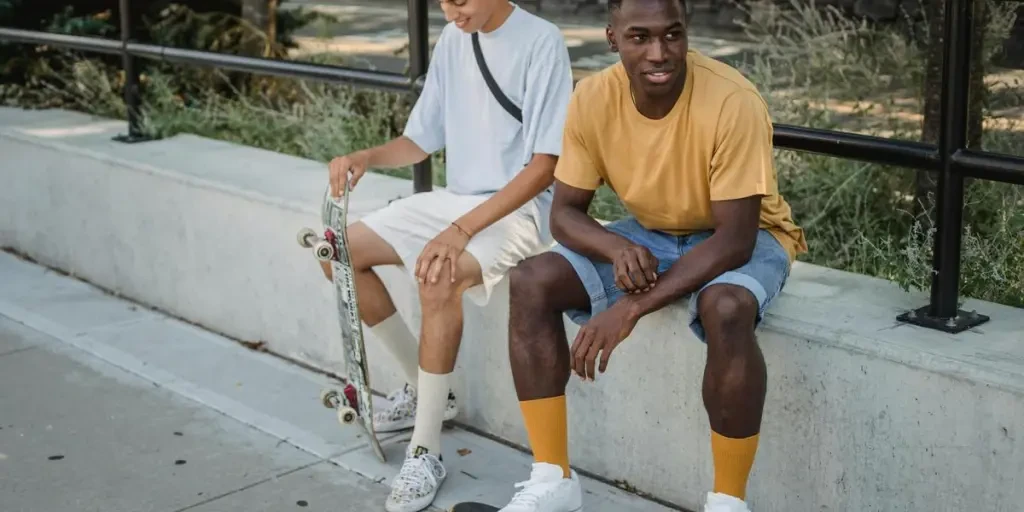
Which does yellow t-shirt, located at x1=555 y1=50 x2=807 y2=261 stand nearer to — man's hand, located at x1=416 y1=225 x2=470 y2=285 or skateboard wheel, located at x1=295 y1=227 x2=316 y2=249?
man's hand, located at x1=416 y1=225 x2=470 y2=285

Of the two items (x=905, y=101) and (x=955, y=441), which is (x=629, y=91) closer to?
(x=955, y=441)

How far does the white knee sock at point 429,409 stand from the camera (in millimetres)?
3873

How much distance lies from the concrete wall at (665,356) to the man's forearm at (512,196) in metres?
0.42

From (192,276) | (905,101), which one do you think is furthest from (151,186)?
(905,101)

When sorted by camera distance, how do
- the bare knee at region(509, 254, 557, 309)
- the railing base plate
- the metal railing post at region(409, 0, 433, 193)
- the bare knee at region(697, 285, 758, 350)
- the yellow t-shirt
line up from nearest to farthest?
the bare knee at region(697, 285, 758, 350) → the yellow t-shirt → the railing base plate → the bare knee at region(509, 254, 557, 309) → the metal railing post at region(409, 0, 433, 193)

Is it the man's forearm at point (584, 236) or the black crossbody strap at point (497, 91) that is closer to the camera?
the man's forearm at point (584, 236)

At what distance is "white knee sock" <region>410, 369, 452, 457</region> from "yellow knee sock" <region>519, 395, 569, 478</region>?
1.50ft

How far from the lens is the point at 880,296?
141 inches

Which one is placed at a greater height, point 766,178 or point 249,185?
point 766,178

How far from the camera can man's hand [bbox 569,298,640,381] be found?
324 cm

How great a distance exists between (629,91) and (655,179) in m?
0.23

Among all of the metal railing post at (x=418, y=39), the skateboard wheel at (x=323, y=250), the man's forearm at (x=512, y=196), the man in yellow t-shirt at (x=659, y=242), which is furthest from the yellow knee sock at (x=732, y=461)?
the metal railing post at (x=418, y=39)

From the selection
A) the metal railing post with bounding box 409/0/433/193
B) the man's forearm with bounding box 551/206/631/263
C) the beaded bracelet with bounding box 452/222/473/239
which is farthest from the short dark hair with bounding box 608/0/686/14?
the metal railing post with bounding box 409/0/433/193

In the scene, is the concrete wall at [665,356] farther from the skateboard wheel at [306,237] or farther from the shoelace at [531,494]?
the skateboard wheel at [306,237]
